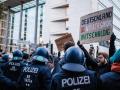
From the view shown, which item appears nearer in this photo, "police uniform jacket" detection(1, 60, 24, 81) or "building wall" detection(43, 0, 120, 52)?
"police uniform jacket" detection(1, 60, 24, 81)

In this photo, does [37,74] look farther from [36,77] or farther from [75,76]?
[75,76]

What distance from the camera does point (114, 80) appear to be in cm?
398

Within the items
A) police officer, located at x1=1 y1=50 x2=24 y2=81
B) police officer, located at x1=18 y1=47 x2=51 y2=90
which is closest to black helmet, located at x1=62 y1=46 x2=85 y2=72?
police officer, located at x1=18 y1=47 x2=51 y2=90

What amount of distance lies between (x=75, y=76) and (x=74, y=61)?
0.56 ft

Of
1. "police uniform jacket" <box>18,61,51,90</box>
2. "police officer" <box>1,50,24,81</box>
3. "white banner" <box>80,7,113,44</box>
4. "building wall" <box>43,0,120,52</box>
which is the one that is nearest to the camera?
"police uniform jacket" <box>18,61,51,90</box>

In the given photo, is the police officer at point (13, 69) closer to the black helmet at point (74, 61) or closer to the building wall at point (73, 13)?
the black helmet at point (74, 61)

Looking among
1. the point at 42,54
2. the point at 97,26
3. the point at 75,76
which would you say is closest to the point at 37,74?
the point at 42,54

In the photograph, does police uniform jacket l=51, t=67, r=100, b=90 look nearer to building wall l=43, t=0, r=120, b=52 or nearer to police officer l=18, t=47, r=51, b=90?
police officer l=18, t=47, r=51, b=90

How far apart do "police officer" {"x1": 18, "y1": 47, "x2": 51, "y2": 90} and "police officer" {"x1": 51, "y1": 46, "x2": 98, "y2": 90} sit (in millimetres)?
1724

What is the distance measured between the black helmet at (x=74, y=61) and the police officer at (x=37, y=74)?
5.87ft

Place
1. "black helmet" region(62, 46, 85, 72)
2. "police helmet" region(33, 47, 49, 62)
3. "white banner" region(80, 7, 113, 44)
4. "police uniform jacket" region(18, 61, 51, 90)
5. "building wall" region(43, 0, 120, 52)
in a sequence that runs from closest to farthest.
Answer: "black helmet" region(62, 46, 85, 72) → "police uniform jacket" region(18, 61, 51, 90) → "police helmet" region(33, 47, 49, 62) → "white banner" region(80, 7, 113, 44) → "building wall" region(43, 0, 120, 52)

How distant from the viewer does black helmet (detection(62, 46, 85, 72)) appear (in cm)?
382

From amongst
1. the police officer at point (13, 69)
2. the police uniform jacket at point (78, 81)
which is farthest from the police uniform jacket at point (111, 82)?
the police officer at point (13, 69)

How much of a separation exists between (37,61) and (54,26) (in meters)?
52.8
